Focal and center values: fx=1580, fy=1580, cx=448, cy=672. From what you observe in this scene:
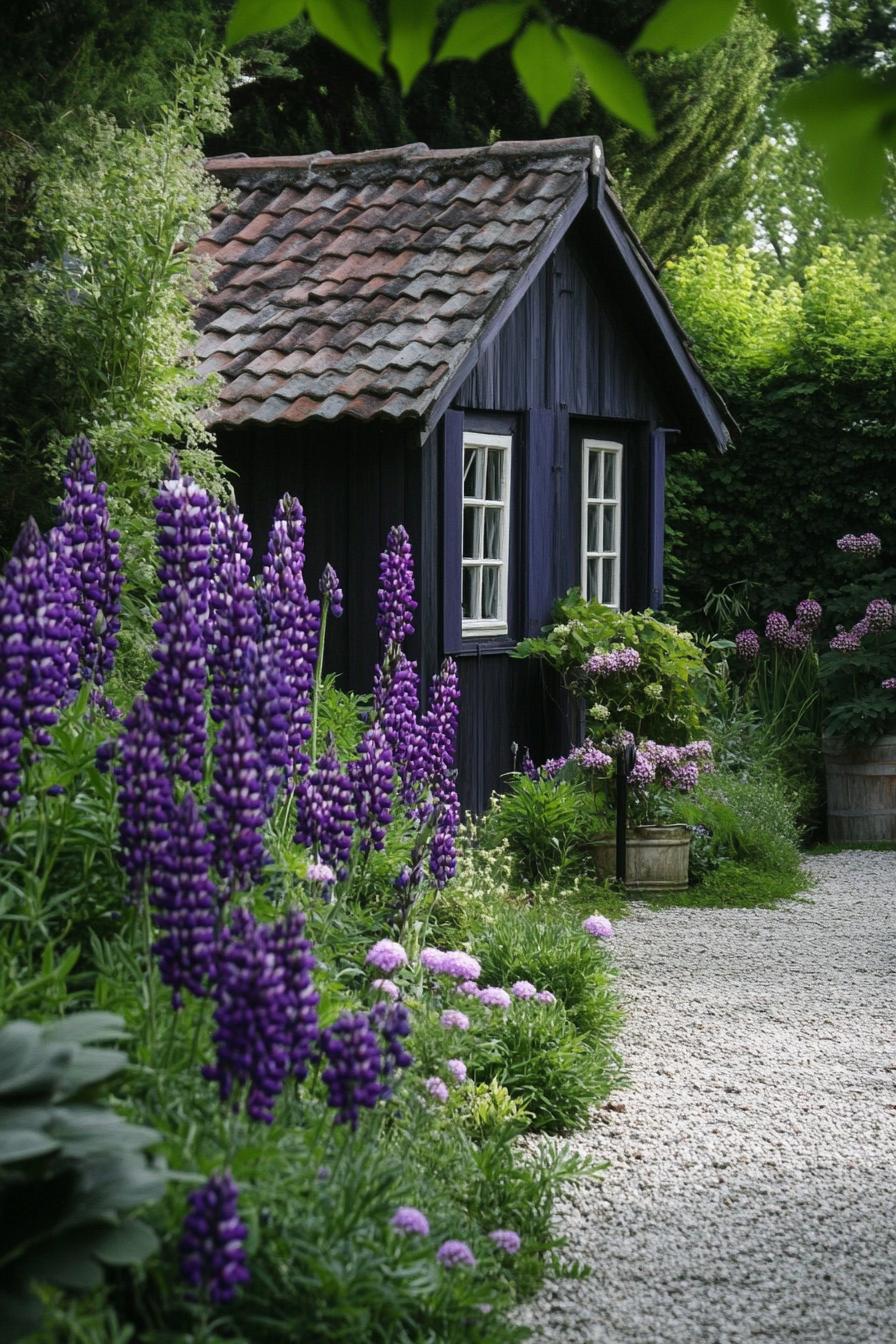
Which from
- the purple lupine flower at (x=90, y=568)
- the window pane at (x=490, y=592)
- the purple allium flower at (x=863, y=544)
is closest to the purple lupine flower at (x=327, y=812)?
the purple lupine flower at (x=90, y=568)

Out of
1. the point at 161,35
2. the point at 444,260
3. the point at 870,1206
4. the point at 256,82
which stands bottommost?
the point at 870,1206

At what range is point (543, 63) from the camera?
90.0 inches

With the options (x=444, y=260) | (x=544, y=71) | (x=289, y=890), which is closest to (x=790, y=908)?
(x=444, y=260)

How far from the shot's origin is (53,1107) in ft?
9.31

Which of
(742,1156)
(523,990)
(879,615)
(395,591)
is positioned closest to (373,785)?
(523,990)

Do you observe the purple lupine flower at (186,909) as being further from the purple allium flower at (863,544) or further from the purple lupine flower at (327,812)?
the purple allium flower at (863,544)

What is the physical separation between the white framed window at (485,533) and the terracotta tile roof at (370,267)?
37.2 inches

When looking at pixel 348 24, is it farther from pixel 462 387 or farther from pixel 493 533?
pixel 493 533

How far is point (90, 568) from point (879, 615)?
350 inches

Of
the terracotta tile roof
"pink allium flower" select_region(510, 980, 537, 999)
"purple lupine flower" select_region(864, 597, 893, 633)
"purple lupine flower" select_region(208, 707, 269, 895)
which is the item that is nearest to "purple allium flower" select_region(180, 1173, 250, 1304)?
"purple lupine flower" select_region(208, 707, 269, 895)

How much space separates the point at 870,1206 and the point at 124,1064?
281cm

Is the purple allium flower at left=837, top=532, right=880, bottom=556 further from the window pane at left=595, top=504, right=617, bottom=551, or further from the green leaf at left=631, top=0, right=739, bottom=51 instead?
the green leaf at left=631, top=0, right=739, bottom=51

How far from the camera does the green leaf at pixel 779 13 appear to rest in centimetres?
234

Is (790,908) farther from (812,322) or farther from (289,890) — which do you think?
(812,322)
